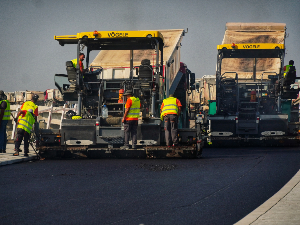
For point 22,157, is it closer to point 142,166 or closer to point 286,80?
point 142,166

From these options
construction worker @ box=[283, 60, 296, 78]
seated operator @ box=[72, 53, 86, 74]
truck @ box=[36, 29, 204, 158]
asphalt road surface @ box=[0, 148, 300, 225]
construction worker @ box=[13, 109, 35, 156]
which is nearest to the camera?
asphalt road surface @ box=[0, 148, 300, 225]

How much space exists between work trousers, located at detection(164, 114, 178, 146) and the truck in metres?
0.15

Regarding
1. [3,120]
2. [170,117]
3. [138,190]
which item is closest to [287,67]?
[170,117]

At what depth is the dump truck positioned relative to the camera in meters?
13.9

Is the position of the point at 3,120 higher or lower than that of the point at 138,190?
higher

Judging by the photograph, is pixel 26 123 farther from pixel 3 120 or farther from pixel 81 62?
pixel 81 62

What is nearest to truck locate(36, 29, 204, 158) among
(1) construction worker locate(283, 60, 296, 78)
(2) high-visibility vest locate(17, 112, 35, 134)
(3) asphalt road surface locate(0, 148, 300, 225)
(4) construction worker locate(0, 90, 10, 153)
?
(2) high-visibility vest locate(17, 112, 35, 134)

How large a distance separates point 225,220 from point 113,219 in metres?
1.08

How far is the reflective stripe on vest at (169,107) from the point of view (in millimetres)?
10812

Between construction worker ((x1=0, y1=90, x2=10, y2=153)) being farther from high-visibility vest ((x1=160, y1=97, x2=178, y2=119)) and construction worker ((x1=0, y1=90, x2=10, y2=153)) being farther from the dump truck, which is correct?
the dump truck

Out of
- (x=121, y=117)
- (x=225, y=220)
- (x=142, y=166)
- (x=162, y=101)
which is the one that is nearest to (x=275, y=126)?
(x=162, y=101)

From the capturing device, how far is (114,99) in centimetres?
1141

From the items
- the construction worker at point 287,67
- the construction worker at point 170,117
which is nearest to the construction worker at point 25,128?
the construction worker at point 170,117

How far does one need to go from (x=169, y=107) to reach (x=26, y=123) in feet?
10.7
